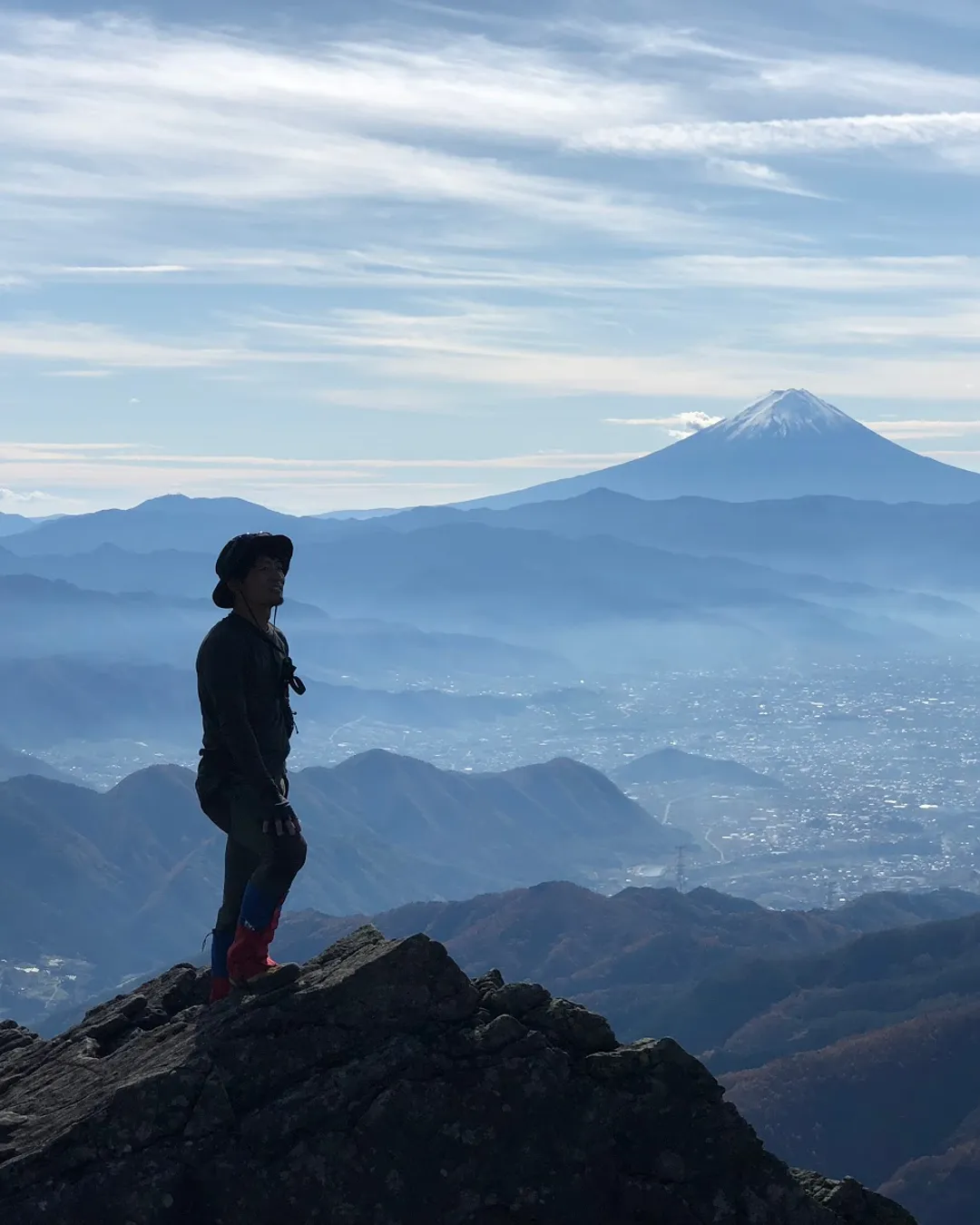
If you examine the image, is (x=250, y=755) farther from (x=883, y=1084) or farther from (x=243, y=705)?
(x=883, y=1084)

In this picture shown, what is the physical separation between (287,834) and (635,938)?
179105 mm

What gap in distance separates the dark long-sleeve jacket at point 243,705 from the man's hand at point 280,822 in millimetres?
95

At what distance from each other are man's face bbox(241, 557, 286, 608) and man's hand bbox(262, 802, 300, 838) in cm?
161

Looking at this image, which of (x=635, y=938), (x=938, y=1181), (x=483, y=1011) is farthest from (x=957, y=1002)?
(x=483, y=1011)

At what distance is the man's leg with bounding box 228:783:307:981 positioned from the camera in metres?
11.1

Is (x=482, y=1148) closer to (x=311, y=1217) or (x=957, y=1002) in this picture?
(x=311, y=1217)

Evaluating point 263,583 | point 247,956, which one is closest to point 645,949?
point 247,956

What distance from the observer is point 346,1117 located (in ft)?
31.2

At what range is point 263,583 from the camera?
36.9ft

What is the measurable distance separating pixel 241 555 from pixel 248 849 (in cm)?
238

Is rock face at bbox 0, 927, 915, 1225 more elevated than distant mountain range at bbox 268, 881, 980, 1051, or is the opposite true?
rock face at bbox 0, 927, 915, 1225

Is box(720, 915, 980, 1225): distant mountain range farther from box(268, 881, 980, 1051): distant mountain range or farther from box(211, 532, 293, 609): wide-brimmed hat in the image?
box(211, 532, 293, 609): wide-brimmed hat

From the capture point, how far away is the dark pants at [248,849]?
11.0 metres

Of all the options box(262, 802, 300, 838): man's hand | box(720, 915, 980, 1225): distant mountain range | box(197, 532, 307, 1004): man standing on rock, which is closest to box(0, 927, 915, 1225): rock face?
box(197, 532, 307, 1004): man standing on rock
